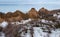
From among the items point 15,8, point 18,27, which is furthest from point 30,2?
point 18,27

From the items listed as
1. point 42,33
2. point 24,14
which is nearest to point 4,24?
point 24,14

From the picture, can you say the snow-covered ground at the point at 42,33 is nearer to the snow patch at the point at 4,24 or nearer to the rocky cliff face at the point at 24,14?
the rocky cliff face at the point at 24,14

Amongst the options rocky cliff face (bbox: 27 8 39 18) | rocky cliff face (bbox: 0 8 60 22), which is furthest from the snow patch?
rocky cliff face (bbox: 27 8 39 18)

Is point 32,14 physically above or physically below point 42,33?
above

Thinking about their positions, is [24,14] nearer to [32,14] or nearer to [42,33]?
[32,14]

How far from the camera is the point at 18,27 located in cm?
109

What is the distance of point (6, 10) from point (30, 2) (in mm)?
229

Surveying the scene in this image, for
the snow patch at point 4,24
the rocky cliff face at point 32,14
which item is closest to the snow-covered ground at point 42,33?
the rocky cliff face at point 32,14

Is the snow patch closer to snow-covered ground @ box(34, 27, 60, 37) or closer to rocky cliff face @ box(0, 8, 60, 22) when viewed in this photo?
rocky cliff face @ box(0, 8, 60, 22)

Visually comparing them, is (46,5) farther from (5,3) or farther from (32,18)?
(5,3)

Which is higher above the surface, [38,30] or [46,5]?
[46,5]

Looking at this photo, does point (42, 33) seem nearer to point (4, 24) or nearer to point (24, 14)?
point (24, 14)

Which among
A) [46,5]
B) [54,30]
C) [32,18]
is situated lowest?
[54,30]

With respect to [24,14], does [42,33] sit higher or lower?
lower
